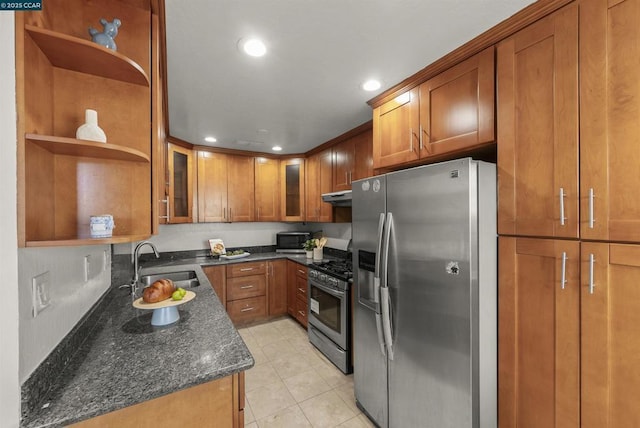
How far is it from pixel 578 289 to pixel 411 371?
93 centimetres

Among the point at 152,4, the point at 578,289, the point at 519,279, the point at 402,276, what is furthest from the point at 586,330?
the point at 152,4

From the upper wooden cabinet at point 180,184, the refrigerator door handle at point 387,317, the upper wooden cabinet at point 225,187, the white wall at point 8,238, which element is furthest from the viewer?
the upper wooden cabinet at point 225,187

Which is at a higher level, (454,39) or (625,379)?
(454,39)

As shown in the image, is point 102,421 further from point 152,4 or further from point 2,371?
point 152,4

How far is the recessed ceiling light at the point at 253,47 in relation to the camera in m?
1.35

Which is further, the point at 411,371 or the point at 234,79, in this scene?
the point at 234,79

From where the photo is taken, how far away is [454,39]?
1.36m

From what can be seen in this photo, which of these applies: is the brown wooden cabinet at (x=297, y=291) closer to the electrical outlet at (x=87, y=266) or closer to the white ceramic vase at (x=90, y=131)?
the electrical outlet at (x=87, y=266)

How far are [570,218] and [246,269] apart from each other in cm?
318

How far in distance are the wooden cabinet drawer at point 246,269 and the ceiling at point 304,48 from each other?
6.09 ft

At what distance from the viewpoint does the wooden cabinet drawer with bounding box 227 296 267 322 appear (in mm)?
3340

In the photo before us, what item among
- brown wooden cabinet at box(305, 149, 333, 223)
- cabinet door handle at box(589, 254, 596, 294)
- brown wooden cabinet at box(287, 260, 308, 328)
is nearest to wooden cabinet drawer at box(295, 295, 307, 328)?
brown wooden cabinet at box(287, 260, 308, 328)

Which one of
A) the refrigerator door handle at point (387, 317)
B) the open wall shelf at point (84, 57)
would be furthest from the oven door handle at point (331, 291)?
the open wall shelf at point (84, 57)

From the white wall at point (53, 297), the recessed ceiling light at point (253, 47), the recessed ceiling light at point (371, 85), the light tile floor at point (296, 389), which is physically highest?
the recessed ceiling light at point (371, 85)
